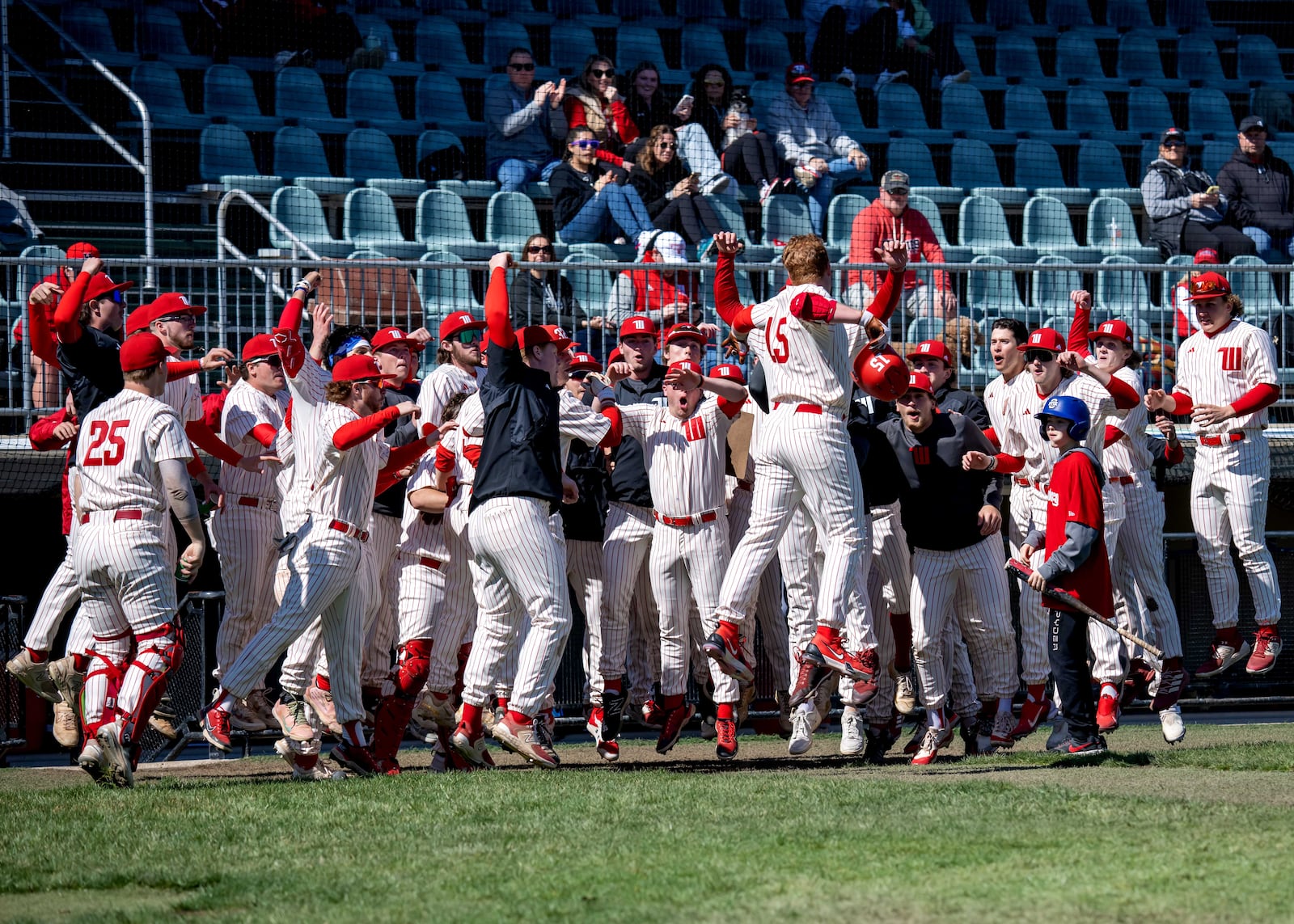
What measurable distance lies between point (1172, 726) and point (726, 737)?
2327mm

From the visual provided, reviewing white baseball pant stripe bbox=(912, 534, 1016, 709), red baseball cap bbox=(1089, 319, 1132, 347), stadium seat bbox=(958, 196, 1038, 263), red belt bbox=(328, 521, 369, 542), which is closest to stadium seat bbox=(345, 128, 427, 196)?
stadium seat bbox=(958, 196, 1038, 263)

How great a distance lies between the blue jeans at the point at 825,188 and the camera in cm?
1458

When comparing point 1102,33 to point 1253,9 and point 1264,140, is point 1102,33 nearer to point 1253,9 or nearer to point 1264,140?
point 1253,9

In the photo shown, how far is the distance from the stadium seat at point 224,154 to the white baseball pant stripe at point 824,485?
772cm

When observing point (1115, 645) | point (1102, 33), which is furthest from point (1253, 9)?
point (1115, 645)

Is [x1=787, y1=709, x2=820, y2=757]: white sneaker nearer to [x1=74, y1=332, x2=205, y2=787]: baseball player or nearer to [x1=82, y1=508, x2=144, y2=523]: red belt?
[x1=74, y1=332, x2=205, y2=787]: baseball player

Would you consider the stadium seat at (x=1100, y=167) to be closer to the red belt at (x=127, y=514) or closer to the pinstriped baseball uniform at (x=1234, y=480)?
the pinstriped baseball uniform at (x=1234, y=480)

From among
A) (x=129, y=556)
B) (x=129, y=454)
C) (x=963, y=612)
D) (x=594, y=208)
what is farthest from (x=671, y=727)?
(x=594, y=208)

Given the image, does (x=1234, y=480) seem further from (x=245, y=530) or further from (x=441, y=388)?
(x=245, y=530)

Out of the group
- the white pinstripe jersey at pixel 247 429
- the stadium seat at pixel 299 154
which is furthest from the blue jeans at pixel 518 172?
the white pinstripe jersey at pixel 247 429

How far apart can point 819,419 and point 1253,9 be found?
14452 mm

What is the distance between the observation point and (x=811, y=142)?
603 inches

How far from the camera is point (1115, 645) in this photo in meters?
8.26

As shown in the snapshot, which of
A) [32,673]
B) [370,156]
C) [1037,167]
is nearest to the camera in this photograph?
[32,673]
